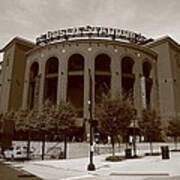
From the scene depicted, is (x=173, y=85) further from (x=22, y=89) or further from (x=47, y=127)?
(x=22, y=89)

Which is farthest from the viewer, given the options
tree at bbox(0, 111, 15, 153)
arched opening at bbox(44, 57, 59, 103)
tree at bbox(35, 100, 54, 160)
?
arched opening at bbox(44, 57, 59, 103)

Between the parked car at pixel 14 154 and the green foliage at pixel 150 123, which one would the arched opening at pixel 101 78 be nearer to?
the green foliage at pixel 150 123

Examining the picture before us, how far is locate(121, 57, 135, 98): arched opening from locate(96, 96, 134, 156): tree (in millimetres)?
22969

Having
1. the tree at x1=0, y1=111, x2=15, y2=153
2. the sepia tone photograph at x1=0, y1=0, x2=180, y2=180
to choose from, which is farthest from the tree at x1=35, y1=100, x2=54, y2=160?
the tree at x1=0, y1=111, x2=15, y2=153

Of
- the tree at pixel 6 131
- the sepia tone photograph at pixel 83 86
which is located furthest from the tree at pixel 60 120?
the tree at pixel 6 131

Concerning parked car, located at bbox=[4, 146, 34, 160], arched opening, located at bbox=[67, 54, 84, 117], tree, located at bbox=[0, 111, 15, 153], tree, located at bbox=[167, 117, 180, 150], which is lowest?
parked car, located at bbox=[4, 146, 34, 160]

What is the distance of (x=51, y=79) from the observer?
2099 inches

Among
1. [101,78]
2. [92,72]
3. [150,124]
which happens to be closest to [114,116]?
[150,124]

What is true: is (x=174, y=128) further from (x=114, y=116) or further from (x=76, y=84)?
(x=76, y=84)

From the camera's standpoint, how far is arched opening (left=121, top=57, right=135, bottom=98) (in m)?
50.3

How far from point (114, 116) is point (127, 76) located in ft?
84.0

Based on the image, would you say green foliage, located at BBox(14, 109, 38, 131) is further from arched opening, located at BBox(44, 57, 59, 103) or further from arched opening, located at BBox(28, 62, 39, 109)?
arched opening, located at BBox(28, 62, 39, 109)

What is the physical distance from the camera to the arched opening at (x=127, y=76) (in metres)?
50.3

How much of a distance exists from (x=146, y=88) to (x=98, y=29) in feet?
52.3
